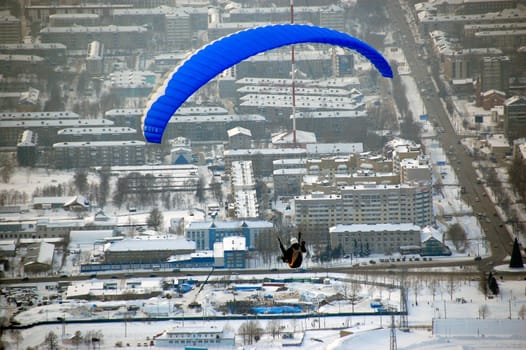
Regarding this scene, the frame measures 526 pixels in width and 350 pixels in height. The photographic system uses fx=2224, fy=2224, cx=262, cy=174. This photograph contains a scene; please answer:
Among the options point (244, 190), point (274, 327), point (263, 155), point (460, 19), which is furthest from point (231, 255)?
point (460, 19)

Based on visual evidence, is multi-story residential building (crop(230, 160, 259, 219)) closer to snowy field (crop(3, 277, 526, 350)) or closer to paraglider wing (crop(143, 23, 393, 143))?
snowy field (crop(3, 277, 526, 350))

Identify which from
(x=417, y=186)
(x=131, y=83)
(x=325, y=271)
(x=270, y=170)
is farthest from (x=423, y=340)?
(x=131, y=83)

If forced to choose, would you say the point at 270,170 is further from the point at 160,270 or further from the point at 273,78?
the point at 273,78

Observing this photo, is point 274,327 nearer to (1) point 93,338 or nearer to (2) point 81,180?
(1) point 93,338

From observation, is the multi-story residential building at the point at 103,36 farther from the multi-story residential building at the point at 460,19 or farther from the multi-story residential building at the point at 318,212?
the multi-story residential building at the point at 318,212

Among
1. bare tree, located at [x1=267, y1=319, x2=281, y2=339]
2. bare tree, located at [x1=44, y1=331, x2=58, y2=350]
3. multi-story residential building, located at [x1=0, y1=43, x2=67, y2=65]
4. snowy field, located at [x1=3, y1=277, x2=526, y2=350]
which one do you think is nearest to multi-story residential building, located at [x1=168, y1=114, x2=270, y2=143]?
multi-story residential building, located at [x1=0, y1=43, x2=67, y2=65]
